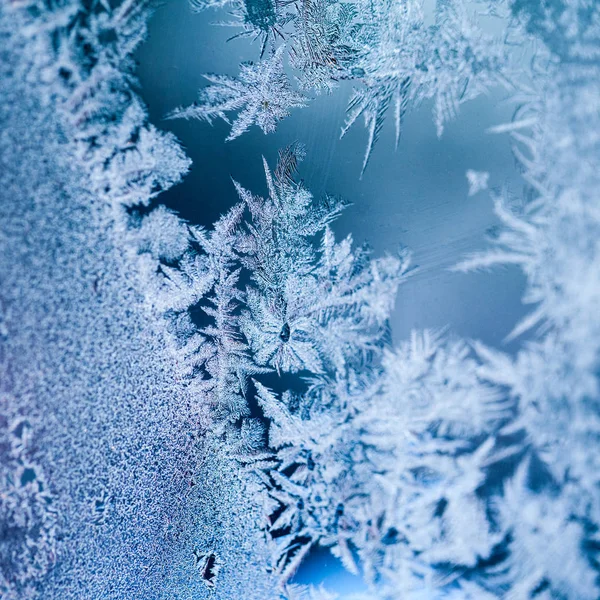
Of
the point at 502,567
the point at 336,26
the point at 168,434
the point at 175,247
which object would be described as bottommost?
the point at 502,567

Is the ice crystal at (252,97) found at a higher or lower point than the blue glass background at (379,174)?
higher

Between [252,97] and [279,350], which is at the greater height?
[252,97]

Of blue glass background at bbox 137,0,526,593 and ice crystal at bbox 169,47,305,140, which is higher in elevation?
ice crystal at bbox 169,47,305,140

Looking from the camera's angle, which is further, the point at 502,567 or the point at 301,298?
the point at 301,298

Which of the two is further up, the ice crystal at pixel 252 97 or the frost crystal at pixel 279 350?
the ice crystal at pixel 252 97

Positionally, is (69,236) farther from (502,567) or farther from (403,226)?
(502,567)

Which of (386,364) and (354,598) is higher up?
(386,364)

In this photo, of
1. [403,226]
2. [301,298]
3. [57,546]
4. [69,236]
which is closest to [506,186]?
[403,226]

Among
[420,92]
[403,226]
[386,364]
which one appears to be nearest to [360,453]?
[386,364]

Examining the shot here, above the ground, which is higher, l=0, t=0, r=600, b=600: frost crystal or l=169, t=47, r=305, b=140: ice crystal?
l=169, t=47, r=305, b=140: ice crystal
